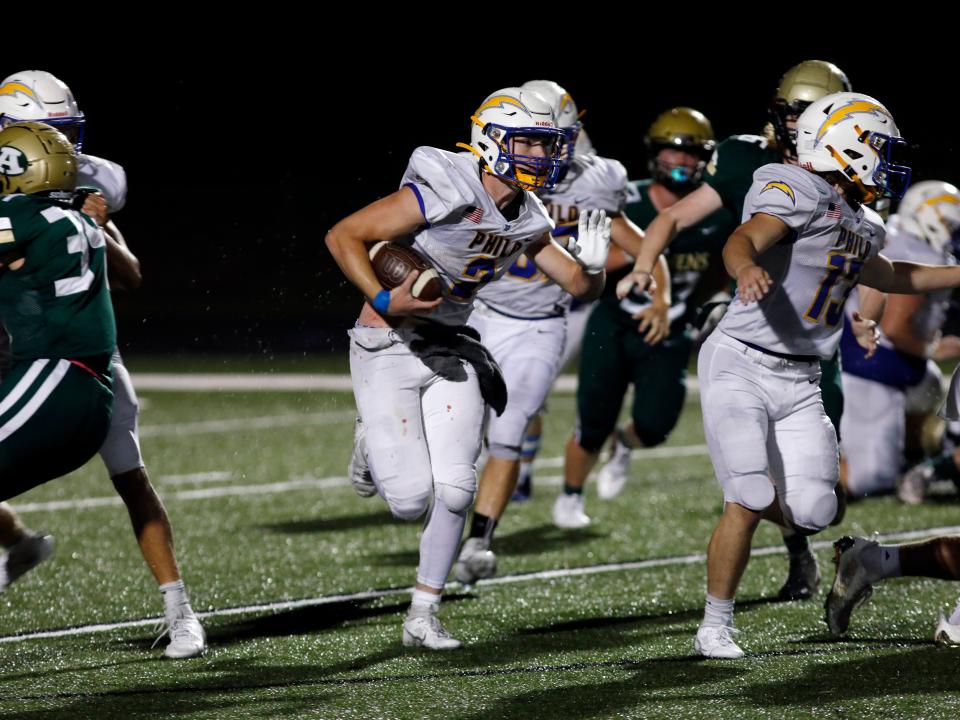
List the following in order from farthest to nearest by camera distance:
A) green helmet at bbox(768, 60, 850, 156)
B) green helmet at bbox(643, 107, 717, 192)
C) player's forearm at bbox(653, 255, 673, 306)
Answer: green helmet at bbox(643, 107, 717, 192), player's forearm at bbox(653, 255, 673, 306), green helmet at bbox(768, 60, 850, 156)

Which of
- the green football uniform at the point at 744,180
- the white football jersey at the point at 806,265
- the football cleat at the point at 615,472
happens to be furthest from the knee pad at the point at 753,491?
the football cleat at the point at 615,472

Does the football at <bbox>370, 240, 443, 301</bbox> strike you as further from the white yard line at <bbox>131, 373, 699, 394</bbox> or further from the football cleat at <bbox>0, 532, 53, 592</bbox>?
the white yard line at <bbox>131, 373, 699, 394</bbox>

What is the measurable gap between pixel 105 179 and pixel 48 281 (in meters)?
0.78

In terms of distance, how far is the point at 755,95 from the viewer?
15.8 m

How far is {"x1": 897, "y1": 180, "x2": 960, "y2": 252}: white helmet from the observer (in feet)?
19.4

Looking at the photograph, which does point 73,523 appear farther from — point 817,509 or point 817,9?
point 817,9

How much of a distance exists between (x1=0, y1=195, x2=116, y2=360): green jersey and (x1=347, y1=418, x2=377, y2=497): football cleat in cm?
79

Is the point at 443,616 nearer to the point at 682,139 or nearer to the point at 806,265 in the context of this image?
the point at 806,265

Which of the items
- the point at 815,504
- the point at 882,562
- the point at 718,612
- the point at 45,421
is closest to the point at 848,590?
the point at 882,562

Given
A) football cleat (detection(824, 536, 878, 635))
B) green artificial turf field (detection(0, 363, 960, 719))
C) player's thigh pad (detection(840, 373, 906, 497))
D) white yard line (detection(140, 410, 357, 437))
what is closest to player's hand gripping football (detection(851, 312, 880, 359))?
football cleat (detection(824, 536, 878, 635))

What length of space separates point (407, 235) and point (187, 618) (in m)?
1.18

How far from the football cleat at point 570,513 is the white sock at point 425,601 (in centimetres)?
208

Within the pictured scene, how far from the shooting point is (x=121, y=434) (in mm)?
3727

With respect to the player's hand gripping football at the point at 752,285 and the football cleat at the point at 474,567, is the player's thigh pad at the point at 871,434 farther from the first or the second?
the player's hand gripping football at the point at 752,285
